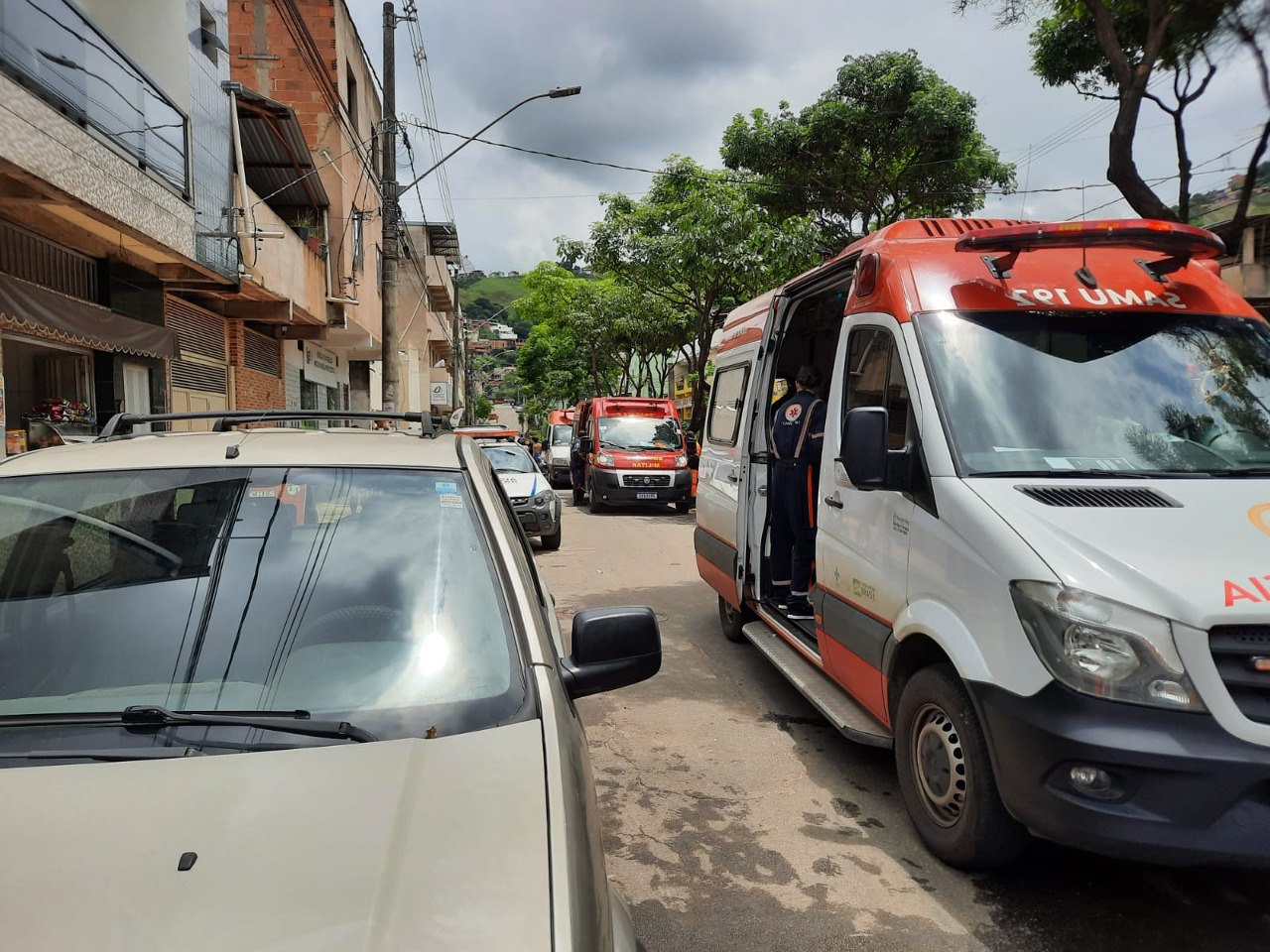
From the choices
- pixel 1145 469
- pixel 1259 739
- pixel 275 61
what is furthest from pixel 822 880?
pixel 275 61

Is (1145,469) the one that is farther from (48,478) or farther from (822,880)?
(48,478)

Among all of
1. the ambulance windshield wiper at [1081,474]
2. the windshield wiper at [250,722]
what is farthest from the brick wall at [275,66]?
the windshield wiper at [250,722]

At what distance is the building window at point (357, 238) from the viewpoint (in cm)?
1938

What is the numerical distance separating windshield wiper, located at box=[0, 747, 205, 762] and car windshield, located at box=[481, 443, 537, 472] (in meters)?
10.0

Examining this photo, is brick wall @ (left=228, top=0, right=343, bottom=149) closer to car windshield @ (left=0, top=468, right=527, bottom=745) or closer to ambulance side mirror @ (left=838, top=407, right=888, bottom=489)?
ambulance side mirror @ (left=838, top=407, right=888, bottom=489)

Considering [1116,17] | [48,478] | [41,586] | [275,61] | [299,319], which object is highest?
[275,61]

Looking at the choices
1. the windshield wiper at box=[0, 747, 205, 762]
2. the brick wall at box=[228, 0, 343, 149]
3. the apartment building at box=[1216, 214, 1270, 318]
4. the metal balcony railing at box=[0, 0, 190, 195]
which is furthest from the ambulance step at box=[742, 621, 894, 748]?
the brick wall at box=[228, 0, 343, 149]

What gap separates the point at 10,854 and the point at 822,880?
260cm

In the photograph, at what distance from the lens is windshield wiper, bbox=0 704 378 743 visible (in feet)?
5.82

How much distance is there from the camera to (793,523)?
5469 millimetres

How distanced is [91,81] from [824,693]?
28.3 feet

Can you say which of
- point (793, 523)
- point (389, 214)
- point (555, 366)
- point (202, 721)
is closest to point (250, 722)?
point (202, 721)

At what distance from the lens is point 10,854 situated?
1387 mm

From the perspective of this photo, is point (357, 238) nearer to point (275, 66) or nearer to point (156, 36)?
point (275, 66)
